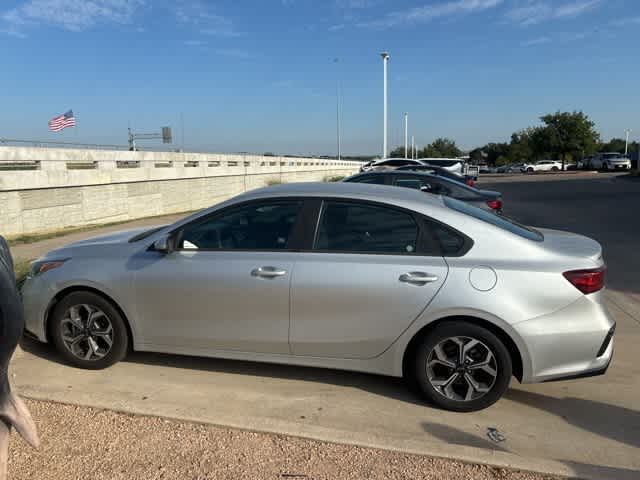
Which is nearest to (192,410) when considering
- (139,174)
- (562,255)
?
(562,255)

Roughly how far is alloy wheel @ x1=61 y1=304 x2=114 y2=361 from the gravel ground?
901 millimetres

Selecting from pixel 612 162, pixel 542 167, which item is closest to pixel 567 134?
pixel 542 167

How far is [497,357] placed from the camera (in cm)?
343

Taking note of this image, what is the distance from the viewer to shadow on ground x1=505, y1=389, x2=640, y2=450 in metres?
3.29

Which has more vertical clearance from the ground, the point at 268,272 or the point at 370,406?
the point at 268,272

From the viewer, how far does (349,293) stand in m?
3.59

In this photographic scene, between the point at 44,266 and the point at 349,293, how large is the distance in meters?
2.58

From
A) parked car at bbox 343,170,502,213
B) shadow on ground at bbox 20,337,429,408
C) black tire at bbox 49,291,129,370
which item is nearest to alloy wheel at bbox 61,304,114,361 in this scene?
black tire at bbox 49,291,129,370

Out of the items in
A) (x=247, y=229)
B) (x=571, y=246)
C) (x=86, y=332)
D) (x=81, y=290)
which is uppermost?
(x=247, y=229)

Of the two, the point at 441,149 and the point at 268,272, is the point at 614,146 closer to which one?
the point at 441,149

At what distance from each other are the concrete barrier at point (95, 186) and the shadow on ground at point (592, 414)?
10716mm

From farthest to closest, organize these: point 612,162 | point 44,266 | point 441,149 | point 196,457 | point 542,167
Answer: point 441,149 < point 542,167 < point 612,162 < point 44,266 < point 196,457

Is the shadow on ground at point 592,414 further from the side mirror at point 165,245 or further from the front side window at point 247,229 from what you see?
the side mirror at point 165,245

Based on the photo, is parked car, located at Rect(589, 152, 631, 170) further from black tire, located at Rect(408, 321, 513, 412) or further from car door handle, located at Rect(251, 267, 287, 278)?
car door handle, located at Rect(251, 267, 287, 278)
